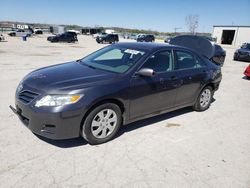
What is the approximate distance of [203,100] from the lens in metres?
5.25

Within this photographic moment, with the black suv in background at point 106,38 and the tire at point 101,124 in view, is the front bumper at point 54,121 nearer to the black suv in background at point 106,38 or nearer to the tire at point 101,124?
the tire at point 101,124

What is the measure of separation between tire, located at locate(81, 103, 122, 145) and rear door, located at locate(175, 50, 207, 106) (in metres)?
1.56

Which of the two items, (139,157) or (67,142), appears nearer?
(139,157)

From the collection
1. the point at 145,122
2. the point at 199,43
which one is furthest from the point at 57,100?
the point at 199,43

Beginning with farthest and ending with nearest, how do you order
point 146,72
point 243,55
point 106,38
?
point 106,38, point 243,55, point 146,72

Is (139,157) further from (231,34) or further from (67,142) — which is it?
(231,34)

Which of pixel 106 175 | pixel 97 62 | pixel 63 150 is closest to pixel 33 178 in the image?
pixel 63 150

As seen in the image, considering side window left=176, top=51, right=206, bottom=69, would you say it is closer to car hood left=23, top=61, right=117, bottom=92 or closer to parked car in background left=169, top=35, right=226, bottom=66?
car hood left=23, top=61, right=117, bottom=92

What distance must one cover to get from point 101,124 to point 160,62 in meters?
1.63

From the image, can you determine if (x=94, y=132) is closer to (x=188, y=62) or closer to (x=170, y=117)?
(x=170, y=117)

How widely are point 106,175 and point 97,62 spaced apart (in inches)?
87.6

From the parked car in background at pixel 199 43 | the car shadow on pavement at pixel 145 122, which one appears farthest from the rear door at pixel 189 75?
the parked car in background at pixel 199 43

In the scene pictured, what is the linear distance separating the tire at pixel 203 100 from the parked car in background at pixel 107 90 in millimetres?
266

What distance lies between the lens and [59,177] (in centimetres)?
265
